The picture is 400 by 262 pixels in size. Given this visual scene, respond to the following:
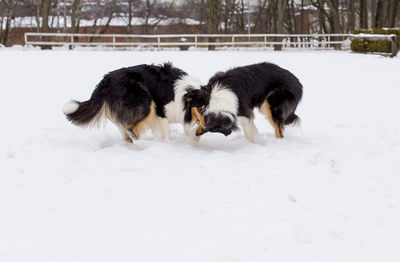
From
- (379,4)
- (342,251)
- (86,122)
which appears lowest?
(342,251)

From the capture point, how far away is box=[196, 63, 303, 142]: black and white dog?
6.24 metres

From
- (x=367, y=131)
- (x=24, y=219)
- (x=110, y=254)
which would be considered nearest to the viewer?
(x=110, y=254)

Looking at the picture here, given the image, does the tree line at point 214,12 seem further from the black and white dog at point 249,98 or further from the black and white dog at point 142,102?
the black and white dog at point 142,102

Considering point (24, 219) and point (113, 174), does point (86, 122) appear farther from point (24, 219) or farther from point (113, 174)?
point (24, 219)

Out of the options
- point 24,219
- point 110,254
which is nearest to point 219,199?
point 110,254

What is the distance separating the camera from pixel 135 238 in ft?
11.5

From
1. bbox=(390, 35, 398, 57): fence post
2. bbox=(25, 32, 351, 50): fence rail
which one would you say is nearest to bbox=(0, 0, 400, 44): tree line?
bbox=(25, 32, 351, 50): fence rail

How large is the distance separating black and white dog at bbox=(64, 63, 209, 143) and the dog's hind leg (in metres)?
0.70

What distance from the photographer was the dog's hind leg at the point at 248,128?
6.65 m

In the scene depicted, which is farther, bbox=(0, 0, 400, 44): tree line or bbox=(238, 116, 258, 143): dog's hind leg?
bbox=(0, 0, 400, 44): tree line

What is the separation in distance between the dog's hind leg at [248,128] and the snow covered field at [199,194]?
0.14 m

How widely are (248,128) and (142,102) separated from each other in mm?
1635

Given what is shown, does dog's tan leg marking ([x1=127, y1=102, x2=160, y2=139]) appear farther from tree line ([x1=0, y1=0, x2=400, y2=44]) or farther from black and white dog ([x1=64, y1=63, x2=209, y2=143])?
tree line ([x1=0, y1=0, x2=400, y2=44])

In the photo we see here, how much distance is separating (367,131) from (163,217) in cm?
492
